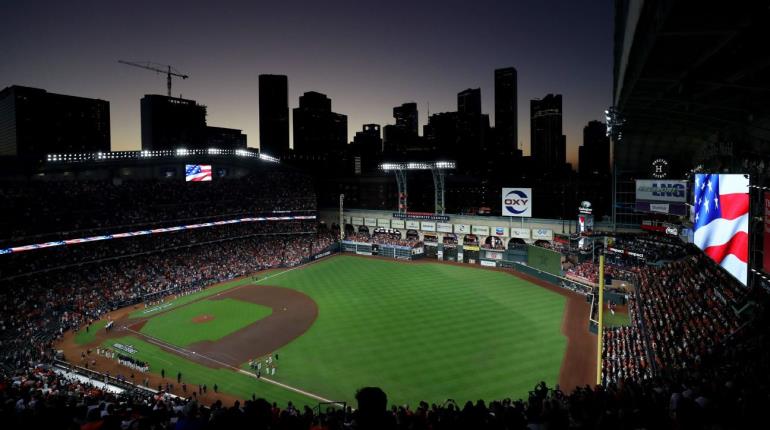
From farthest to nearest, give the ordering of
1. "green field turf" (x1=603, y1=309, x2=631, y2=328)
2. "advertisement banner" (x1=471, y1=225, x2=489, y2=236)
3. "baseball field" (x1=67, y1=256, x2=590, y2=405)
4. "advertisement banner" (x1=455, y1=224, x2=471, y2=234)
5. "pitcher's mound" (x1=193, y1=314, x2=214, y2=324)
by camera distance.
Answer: "advertisement banner" (x1=455, y1=224, x2=471, y2=234), "advertisement banner" (x1=471, y1=225, x2=489, y2=236), "pitcher's mound" (x1=193, y1=314, x2=214, y2=324), "green field turf" (x1=603, y1=309, x2=631, y2=328), "baseball field" (x1=67, y1=256, x2=590, y2=405)

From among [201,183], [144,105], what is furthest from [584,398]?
[144,105]

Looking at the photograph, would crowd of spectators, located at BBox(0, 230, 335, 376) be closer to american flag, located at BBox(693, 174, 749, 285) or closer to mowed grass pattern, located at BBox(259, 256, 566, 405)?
mowed grass pattern, located at BBox(259, 256, 566, 405)

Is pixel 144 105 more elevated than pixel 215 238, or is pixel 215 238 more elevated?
pixel 144 105

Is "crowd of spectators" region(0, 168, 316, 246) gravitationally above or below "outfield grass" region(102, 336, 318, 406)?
above

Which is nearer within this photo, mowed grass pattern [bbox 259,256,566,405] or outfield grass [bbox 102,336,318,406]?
→ outfield grass [bbox 102,336,318,406]

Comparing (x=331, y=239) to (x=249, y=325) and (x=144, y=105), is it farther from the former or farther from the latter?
(x=144, y=105)

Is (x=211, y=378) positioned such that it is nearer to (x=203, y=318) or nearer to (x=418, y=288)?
(x=203, y=318)

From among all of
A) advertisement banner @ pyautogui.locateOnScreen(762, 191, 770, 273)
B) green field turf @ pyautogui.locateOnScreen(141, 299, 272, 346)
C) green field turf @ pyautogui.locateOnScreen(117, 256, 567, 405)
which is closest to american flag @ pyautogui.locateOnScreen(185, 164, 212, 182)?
green field turf @ pyautogui.locateOnScreen(117, 256, 567, 405)
